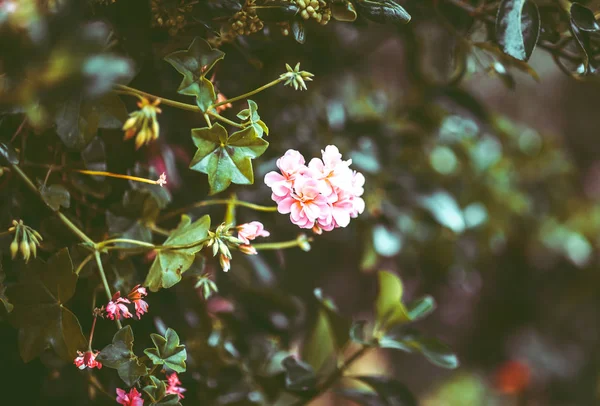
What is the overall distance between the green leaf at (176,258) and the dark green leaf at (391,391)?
→ 0.33m

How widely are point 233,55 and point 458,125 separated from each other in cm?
47

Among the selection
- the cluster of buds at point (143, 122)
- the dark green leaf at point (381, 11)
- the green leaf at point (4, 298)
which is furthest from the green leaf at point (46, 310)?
the dark green leaf at point (381, 11)

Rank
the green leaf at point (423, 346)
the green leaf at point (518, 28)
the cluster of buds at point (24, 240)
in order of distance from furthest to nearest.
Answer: the green leaf at point (423, 346) → the green leaf at point (518, 28) → the cluster of buds at point (24, 240)

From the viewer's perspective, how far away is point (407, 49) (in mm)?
891

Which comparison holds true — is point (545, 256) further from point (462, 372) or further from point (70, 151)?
point (70, 151)

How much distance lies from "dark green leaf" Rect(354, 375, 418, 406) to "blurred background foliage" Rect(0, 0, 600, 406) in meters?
0.14

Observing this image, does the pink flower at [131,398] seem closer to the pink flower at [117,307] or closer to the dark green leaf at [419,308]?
the pink flower at [117,307]

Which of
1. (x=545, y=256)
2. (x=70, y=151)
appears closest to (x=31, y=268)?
(x=70, y=151)

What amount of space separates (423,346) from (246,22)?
44 centimetres

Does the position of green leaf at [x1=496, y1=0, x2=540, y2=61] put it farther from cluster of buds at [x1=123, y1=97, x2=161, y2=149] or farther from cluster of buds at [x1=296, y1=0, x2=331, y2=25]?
cluster of buds at [x1=123, y1=97, x2=161, y2=149]

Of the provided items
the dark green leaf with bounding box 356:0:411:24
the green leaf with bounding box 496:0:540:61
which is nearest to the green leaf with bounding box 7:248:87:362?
the dark green leaf with bounding box 356:0:411:24

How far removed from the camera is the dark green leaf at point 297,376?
2.01 ft

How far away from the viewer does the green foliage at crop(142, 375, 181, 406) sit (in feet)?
1.49

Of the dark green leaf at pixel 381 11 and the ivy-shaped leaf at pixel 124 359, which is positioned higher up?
the dark green leaf at pixel 381 11
